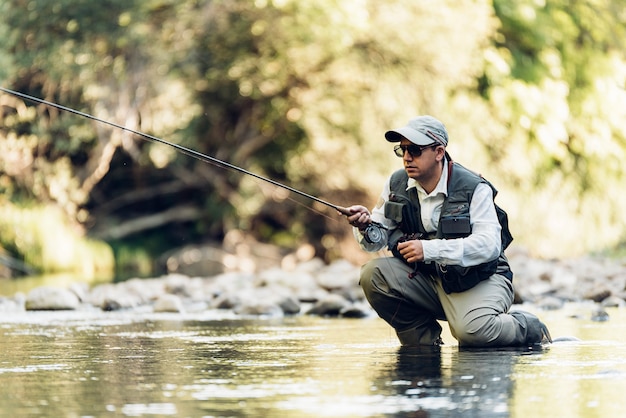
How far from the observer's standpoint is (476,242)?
5.12 metres

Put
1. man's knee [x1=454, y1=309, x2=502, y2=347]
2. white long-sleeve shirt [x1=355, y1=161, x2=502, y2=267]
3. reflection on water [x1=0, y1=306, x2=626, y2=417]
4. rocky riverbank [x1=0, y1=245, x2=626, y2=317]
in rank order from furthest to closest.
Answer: rocky riverbank [x1=0, y1=245, x2=626, y2=317], man's knee [x1=454, y1=309, x2=502, y2=347], white long-sleeve shirt [x1=355, y1=161, x2=502, y2=267], reflection on water [x1=0, y1=306, x2=626, y2=417]

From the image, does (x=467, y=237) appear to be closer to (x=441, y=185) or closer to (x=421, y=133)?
(x=441, y=185)

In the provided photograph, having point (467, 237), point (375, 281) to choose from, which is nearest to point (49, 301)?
point (375, 281)

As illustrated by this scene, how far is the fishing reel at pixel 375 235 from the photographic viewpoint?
17.3 ft

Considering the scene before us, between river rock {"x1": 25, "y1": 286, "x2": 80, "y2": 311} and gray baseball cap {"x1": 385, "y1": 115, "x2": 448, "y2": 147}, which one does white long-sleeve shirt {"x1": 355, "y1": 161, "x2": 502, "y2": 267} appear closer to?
gray baseball cap {"x1": 385, "y1": 115, "x2": 448, "y2": 147}

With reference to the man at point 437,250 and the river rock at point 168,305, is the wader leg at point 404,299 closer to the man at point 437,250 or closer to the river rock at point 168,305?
the man at point 437,250

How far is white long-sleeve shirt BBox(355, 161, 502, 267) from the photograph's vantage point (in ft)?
16.7

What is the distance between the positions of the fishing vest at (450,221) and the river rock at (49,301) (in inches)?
150

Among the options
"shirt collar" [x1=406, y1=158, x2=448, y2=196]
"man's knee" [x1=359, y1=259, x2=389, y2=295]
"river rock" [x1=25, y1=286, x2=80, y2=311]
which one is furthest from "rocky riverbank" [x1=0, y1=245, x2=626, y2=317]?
"shirt collar" [x1=406, y1=158, x2=448, y2=196]

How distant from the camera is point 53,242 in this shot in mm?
16422

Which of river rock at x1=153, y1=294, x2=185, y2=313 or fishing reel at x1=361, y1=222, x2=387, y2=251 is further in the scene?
river rock at x1=153, y1=294, x2=185, y2=313

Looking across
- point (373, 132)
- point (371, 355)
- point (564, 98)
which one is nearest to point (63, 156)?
point (373, 132)

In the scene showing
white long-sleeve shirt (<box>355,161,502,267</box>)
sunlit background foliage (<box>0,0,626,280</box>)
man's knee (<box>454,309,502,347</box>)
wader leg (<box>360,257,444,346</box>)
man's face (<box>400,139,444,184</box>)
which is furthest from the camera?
sunlit background foliage (<box>0,0,626,280</box>)

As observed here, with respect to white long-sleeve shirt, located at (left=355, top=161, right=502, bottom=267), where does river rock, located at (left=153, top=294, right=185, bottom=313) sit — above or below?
below
